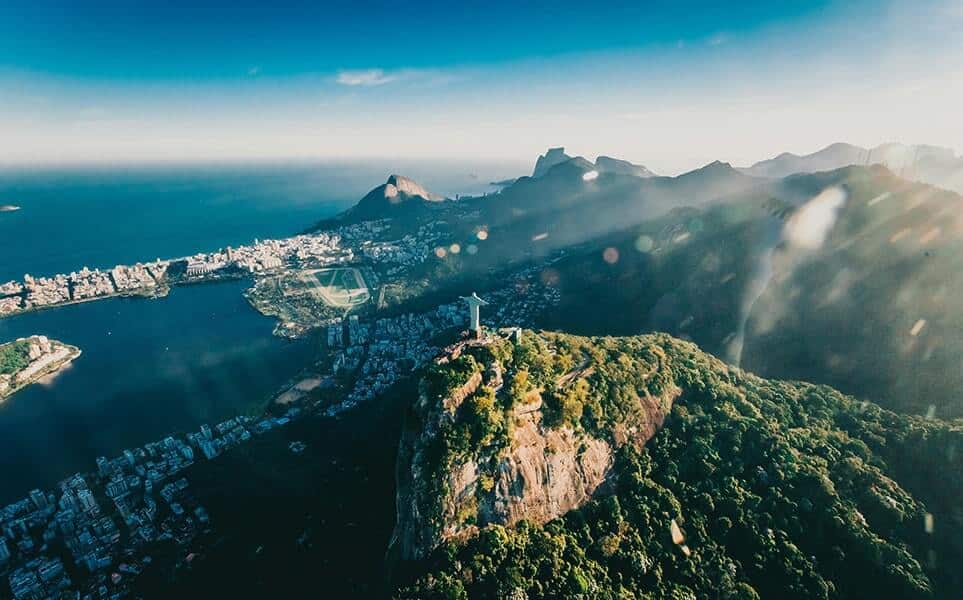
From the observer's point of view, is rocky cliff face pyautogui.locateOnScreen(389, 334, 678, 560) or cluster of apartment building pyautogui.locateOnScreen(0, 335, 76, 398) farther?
cluster of apartment building pyautogui.locateOnScreen(0, 335, 76, 398)

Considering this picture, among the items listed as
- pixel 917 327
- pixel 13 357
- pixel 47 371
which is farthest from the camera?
pixel 47 371

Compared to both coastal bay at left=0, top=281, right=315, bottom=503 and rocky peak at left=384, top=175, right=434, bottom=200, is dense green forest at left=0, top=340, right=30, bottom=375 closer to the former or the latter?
coastal bay at left=0, top=281, right=315, bottom=503

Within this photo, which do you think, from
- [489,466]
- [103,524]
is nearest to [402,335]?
[103,524]

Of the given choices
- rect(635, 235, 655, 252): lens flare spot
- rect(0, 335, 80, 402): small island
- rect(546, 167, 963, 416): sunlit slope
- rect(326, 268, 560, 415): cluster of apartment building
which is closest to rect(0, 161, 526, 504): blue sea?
rect(0, 335, 80, 402): small island

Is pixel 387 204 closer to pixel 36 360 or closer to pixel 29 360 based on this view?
pixel 36 360

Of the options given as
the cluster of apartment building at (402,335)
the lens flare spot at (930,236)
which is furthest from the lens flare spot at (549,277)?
the lens flare spot at (930,236)

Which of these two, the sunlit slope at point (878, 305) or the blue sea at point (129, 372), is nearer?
the sunlit slope at point (878, 305)

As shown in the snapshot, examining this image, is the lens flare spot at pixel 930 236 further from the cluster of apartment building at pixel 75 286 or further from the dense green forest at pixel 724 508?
the cluster of apartment building at pixel 75 286
